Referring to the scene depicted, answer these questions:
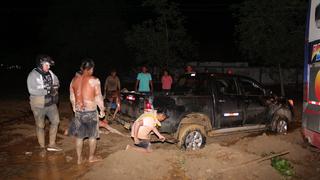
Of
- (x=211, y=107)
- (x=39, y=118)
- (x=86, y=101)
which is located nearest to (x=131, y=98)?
(x=86, y=101)

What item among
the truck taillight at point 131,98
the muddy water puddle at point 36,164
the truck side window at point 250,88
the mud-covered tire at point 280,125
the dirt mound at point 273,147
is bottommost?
the muddy water puddle at point 36,164

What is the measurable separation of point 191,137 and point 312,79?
2748 mm

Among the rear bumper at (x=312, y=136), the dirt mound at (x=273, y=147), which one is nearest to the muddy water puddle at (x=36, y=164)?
the dirt mound at (x=273, y=147)

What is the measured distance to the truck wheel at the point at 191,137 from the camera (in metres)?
7.97

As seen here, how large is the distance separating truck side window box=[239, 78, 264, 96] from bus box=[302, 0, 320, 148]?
1.96 meters

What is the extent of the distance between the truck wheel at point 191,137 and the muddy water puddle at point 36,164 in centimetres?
213

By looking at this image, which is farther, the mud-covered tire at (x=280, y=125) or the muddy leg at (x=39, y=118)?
the mud-covered tire at (x=280, y=125)

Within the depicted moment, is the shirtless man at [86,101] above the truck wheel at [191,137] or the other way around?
above

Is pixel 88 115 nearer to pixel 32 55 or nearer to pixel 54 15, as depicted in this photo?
pixel 54 15

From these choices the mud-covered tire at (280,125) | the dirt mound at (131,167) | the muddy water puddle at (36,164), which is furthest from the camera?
the mud-covered tire at (280,125)

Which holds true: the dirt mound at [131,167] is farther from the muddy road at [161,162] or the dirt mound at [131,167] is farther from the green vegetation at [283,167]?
the green vegetation at [283,167]

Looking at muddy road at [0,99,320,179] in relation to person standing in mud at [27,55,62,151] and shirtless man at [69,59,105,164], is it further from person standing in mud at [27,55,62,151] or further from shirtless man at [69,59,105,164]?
person standing in mud at [27,55,62,151]

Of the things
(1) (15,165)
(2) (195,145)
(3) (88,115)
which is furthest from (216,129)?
(1) (15,165)

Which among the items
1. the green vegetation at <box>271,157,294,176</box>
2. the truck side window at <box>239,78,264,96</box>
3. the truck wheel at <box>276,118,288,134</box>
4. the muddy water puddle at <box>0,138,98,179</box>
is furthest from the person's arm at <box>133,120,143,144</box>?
the truck wheel at <box>276,118,288,134</box>
